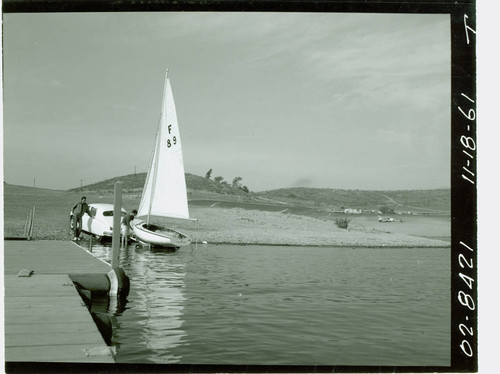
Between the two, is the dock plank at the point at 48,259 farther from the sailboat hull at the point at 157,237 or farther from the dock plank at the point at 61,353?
the sailboat hull at the point at 157,237

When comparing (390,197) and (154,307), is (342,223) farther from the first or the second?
(154,307)

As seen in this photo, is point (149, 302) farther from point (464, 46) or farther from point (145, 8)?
point (464, 46)

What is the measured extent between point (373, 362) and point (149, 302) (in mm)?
5119

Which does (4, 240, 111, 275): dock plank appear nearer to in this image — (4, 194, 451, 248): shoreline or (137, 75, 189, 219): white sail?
(137, 75, 189, 219): white sail

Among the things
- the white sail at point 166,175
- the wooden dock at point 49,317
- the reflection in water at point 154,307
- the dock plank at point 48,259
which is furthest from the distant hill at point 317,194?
the reflection in water at point 154,307

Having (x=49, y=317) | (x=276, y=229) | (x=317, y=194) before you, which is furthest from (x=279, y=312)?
(x=276, y=229)

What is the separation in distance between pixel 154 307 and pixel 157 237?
11.4 metres

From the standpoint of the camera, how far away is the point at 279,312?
38.9 ft

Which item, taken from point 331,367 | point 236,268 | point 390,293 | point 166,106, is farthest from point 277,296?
point 166,106

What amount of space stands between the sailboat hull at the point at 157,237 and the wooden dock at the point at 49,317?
10.9 meters

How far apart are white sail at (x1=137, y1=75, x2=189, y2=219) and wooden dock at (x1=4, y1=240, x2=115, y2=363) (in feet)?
32.8

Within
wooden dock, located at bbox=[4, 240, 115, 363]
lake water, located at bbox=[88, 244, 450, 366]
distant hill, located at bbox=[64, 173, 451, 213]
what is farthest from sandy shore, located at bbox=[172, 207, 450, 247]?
wooden dock, located at bbox=[4, 240, 115, 363]

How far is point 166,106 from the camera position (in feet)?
69.9

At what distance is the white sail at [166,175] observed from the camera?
70.9 feet
